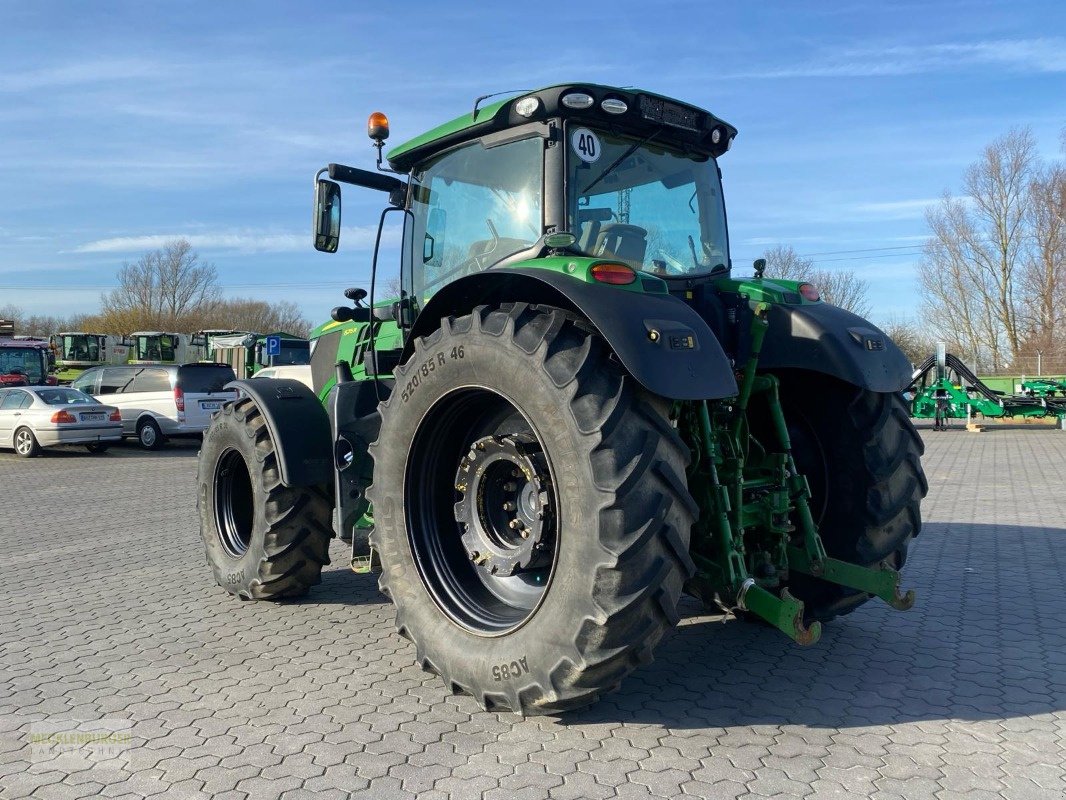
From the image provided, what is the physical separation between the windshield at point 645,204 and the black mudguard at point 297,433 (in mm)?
2184

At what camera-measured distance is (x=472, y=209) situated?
16.2 feet

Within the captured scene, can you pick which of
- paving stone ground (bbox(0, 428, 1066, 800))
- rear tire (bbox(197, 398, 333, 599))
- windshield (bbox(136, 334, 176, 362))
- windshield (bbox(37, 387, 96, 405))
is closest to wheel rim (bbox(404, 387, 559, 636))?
paving stone ground (bbox(0, 428, 1066, 800))

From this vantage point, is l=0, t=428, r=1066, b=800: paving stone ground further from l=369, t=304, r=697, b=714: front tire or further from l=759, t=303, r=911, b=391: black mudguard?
l=759, t=303, r=911, b=391: black mudguard

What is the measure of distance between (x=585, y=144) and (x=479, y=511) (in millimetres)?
1853

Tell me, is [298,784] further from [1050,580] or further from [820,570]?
[1050,580]

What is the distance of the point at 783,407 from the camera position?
5.00m

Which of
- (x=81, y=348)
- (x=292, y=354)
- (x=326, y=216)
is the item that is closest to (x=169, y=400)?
(x=292, y=354)

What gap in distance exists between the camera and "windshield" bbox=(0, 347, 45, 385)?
101 feet

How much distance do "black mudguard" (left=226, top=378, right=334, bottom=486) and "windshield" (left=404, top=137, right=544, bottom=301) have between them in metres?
1.04

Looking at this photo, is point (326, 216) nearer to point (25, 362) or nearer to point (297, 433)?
point (297, 433)

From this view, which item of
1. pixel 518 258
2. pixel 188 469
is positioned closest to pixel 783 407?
pixel 518 258

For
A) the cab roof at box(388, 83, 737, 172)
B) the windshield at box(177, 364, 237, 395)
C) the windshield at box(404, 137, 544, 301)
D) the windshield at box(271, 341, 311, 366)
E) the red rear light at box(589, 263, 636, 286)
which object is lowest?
the windshield at box(177, 364, 237, 395)

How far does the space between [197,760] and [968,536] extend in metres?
7.19

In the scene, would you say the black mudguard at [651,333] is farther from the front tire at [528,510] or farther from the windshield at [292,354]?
the windshield at [292,354]
